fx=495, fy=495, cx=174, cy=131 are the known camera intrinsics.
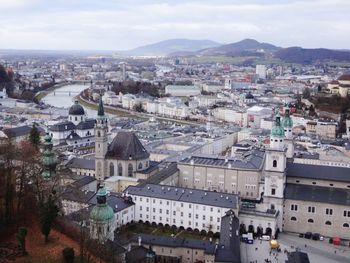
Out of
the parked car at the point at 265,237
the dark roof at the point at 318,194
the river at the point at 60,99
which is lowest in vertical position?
the river at the point at 60,99

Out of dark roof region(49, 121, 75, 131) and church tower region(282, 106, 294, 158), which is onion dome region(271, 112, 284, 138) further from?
dark roof region(49, 121, 75, 131)

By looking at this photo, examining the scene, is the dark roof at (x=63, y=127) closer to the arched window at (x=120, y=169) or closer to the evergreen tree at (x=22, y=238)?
the arched window at (x=120, y=169)

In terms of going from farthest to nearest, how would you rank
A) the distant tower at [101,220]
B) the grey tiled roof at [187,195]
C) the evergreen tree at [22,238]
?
the grey tiled roof at [187,195]
the distant tower at [101,220]
the evergreen tree at [22,238]

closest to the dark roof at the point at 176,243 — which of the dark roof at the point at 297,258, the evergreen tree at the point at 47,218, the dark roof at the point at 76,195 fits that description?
the dark roof at the point at 297,258

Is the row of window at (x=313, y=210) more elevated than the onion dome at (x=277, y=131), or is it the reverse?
the onion dome at (x=277, y=131)

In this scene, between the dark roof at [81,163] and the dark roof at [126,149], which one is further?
the dark roof at [81,163]

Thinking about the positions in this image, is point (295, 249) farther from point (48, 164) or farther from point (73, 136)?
point (73, 136)

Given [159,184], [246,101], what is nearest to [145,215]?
[159,184]

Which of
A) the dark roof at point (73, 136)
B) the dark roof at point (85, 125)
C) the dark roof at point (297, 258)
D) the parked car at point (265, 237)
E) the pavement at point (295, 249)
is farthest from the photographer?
the dark roof at point (85, 125)
